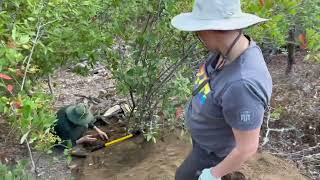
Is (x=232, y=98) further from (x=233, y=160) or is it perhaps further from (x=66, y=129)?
(x=66, y=129)

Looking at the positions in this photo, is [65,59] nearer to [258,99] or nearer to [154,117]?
[154,117]

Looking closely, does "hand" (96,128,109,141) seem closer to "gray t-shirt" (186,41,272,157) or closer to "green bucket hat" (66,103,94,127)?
"green bucket hat" (66,103,94,127)

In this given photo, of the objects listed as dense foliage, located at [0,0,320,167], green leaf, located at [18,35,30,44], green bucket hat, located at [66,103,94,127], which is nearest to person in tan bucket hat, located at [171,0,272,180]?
green leaf, located at [18,35,30,44]

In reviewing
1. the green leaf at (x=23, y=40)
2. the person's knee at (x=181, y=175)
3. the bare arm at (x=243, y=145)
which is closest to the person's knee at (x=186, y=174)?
the person's knee at (x=181, y=175)

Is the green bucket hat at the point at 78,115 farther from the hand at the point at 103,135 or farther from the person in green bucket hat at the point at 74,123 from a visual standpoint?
the hand at the point at 103,135

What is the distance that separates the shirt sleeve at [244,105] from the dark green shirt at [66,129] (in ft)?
6.91

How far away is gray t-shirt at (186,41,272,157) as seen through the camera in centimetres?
202

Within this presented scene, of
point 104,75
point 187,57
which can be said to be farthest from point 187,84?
point 104,75

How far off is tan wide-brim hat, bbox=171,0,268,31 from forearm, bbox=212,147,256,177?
0.51 meters

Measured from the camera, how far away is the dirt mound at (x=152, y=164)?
12.1ft

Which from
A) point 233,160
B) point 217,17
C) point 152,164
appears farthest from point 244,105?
point 152,164

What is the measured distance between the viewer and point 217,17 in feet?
6.90

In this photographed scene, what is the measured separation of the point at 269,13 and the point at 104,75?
2.72m

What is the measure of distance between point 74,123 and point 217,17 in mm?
2089
